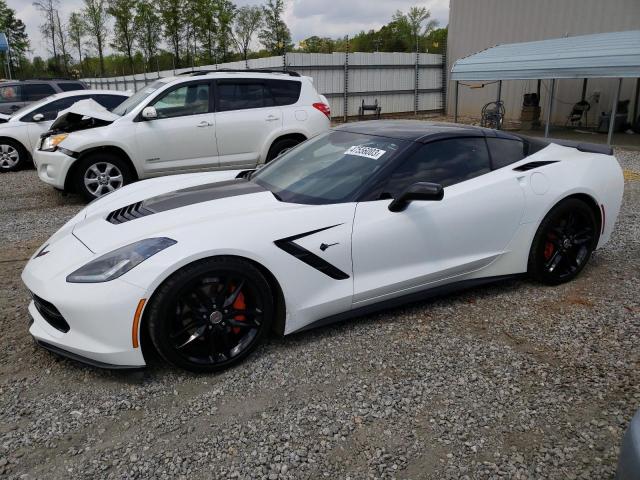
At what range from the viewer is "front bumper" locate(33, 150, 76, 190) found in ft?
23.0

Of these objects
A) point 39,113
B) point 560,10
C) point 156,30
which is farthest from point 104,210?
point 156,30

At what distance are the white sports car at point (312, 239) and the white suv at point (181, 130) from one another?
11.0 ft

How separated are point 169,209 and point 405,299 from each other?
1.64 m

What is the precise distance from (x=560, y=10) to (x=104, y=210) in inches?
703

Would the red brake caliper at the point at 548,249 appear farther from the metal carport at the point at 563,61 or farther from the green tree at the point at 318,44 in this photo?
the green tree at the point at 318,44

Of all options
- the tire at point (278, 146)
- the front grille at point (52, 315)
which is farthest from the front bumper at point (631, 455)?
the tire at point (278, 146)

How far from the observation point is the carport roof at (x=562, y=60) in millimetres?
11641

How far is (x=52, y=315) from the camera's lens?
2902 millimetres

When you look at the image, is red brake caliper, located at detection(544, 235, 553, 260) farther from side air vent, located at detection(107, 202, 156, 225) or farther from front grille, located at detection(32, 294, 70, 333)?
front grille, located at detection(32, 294, 70, 333)

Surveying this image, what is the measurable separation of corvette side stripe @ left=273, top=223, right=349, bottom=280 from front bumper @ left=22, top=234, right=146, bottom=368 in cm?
82

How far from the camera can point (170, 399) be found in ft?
9.09

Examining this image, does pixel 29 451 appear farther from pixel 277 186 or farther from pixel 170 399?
pixel 277 186

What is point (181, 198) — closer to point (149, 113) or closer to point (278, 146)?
point (149, 113)

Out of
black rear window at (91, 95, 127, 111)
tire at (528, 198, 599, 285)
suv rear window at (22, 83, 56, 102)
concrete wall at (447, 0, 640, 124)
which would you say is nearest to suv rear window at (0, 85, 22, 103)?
suv rear window at (22, 83, 56, 102)
